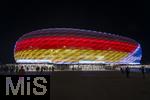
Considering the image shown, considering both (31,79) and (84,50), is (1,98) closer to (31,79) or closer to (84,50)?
(31,79)

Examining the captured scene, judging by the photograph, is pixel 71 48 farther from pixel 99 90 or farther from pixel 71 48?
pixel 99 90

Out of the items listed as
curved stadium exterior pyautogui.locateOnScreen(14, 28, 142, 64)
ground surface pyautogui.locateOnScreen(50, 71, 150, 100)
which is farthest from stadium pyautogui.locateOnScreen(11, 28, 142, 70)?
ground surface pyautogui.locateOnScreen(50, 71, 150, 100)

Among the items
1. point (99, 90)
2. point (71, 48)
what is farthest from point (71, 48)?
point (99, 90)

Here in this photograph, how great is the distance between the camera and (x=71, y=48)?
101062mm

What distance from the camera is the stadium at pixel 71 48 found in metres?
100

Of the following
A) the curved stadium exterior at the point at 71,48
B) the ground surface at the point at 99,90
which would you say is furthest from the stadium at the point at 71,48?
the ground surface at the point at 99,90

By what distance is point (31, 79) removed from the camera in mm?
5207

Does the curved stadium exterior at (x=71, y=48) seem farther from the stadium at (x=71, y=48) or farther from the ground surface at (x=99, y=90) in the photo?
the ground surface at (x=99, y=90)

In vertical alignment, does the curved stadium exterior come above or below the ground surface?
below

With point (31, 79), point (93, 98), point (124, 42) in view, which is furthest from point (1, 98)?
point (124, 42)

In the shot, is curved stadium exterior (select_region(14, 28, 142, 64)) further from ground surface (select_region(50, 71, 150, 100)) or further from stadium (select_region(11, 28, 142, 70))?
ground surface (select_region(50, 71, 150, 100))

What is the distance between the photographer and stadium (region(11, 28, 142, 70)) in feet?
328

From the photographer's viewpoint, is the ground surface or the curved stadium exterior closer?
the ground surface

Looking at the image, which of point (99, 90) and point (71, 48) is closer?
point (99, 90)
